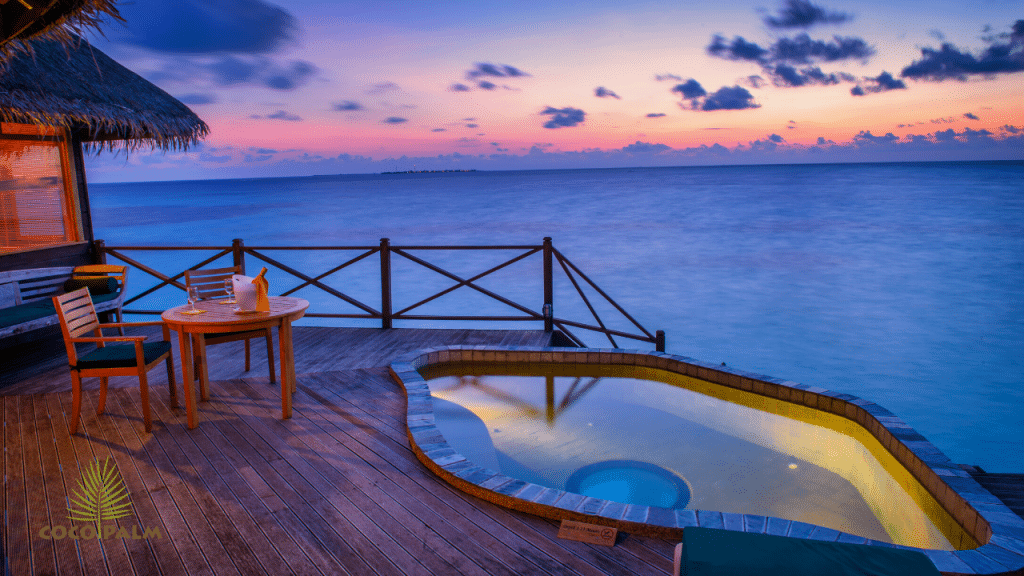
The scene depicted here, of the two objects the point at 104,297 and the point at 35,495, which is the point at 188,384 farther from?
the point at 104,297

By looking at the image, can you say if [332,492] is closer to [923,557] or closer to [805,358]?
[923,557]

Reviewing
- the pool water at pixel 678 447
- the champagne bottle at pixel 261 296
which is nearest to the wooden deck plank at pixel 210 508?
the champagne bottle at pixel 261 296

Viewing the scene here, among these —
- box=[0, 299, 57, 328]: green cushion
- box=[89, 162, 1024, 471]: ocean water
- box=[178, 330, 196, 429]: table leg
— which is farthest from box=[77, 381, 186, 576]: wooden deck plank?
box=[89, 162, 1024, 471]: ocean water

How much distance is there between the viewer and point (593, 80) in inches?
518

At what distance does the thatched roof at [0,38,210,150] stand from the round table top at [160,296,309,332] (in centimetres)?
206

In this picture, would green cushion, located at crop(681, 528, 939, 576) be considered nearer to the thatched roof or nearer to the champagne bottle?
the champagne bottle

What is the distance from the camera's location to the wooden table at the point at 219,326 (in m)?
3.08

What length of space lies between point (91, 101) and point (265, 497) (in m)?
4.43

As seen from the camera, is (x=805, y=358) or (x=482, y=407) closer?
(x=482, y=407)

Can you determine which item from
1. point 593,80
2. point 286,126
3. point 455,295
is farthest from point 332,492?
point 286,126

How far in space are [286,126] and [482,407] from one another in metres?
15.4

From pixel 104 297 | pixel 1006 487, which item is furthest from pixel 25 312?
pixel 1006 487

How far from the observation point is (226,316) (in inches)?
125

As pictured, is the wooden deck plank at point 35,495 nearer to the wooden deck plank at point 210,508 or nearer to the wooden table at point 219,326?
the wooden deck plank at point 210,508
